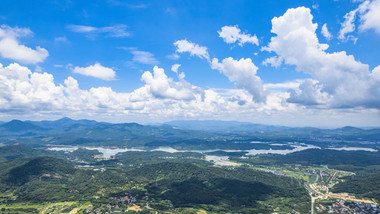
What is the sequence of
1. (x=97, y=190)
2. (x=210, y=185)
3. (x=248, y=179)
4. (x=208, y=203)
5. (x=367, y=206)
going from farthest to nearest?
(x=248, y=179) → (x=210, y=185) → (x=97, y=190) → (x=208, y=203) → (x=367, y=206)

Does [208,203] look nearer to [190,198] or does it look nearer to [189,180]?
[190,198]

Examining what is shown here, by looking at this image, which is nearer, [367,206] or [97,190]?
[367,206]

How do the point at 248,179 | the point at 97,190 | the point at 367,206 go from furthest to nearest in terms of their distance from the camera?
1. the point at 248,179
2. the point at 97,190
3. the point at 367,206

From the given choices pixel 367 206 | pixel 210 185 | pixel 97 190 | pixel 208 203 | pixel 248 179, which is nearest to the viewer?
pixel 367 206

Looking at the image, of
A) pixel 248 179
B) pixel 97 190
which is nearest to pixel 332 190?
pixel 248 179

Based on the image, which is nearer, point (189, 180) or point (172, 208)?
point (172, 208)

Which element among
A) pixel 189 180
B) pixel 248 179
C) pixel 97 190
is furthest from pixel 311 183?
pixel 97 190

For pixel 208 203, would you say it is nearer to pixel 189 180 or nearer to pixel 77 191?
pixel 189 180

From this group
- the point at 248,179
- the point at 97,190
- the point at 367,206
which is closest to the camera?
the point at 367,206

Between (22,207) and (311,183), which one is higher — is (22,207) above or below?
below
